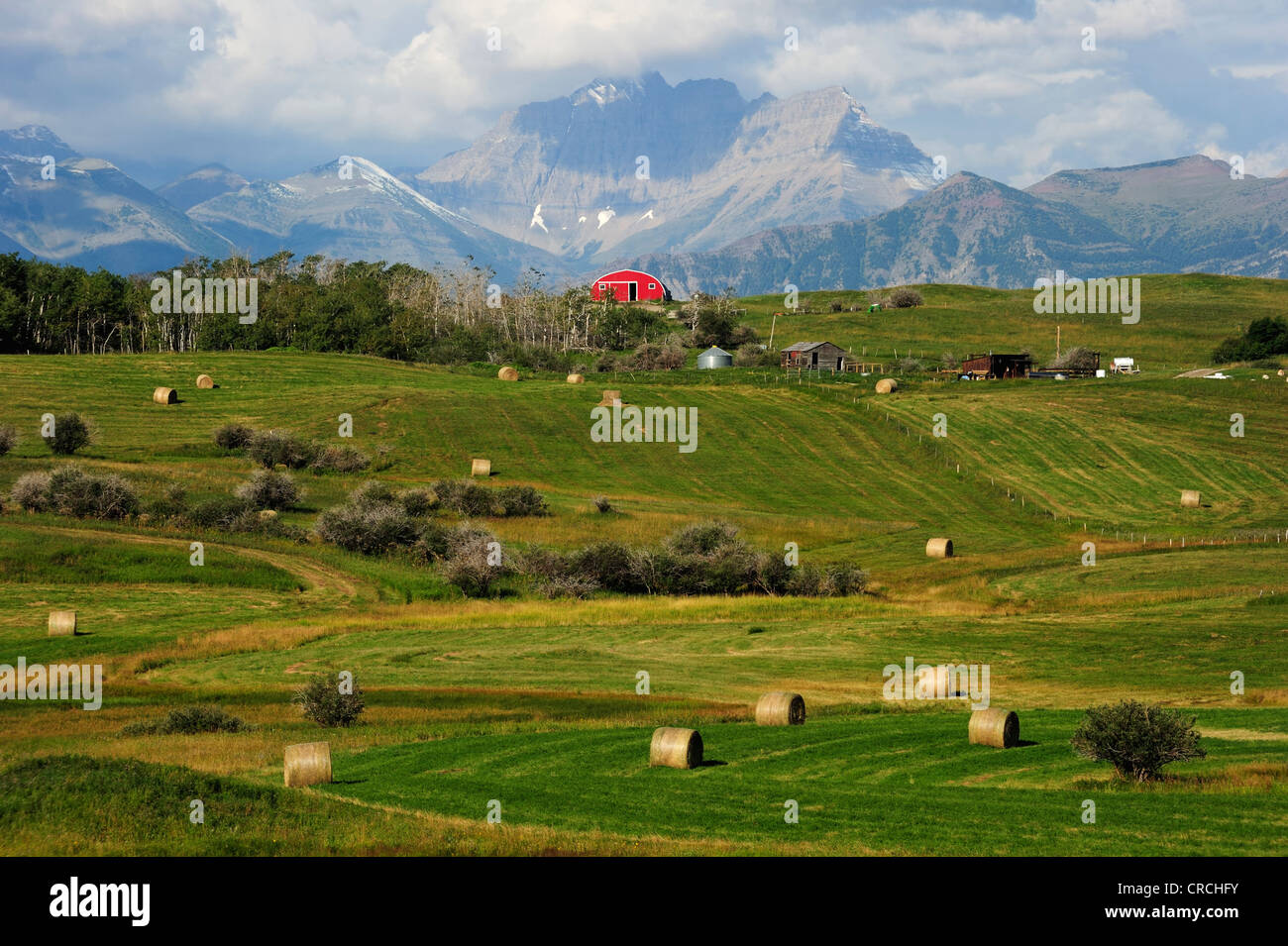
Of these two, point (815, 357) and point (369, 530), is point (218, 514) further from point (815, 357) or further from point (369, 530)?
point (815, 357)

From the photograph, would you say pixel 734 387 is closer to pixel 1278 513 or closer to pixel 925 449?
pixel 925 449

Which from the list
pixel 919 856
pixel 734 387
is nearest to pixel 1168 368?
pixel 734 387

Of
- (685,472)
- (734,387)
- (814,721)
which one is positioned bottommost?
(814,721)

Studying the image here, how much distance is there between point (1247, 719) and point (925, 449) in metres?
65.5

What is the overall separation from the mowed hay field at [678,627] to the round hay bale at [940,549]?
60cm

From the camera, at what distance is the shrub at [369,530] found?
6869cm

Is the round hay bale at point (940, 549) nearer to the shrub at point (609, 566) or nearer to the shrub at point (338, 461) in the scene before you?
the shrub at point (609, 566)

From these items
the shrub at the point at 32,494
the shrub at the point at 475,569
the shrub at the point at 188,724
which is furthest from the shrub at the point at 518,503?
the shrub at the point at 188,724

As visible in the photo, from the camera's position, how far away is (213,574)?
60.1 metres

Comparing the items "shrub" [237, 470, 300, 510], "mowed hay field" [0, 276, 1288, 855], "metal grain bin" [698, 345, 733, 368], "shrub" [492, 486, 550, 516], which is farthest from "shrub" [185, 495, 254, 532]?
"metal grain bin" [698, 345, 733, 368]

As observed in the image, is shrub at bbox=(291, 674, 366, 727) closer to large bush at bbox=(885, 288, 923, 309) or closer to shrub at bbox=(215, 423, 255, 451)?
shrub at bbox=(215, 423, 255, 451)

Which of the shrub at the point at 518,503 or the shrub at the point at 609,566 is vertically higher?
the shrub at the point at 518,503

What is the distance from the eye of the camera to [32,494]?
228 ft

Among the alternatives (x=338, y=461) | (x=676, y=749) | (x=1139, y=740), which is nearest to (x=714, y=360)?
(x=338, y=461)
